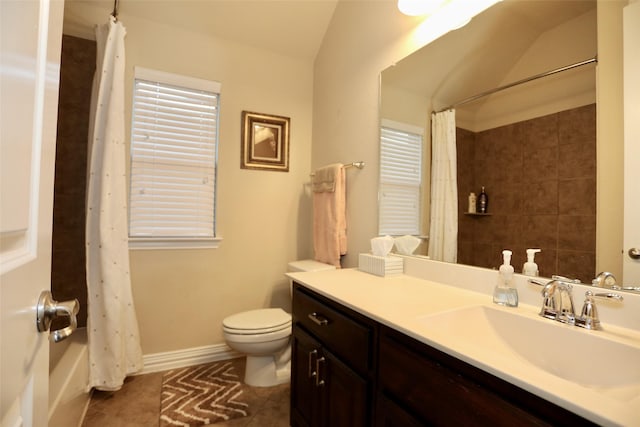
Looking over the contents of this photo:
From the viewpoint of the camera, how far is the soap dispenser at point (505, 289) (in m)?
1.03

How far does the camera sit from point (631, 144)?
2.79 feet

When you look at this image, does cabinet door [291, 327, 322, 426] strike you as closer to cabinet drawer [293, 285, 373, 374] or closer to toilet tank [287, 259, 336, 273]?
cabinet drawer [293, 285, 373, 374]

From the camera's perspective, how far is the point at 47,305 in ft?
1.71

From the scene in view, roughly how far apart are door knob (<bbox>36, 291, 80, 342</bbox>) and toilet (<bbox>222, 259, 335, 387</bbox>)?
1.33 metres

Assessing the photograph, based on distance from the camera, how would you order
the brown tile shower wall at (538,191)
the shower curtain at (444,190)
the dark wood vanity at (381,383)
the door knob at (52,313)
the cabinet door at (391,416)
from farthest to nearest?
the shower curtain at (444,190) < the brown tile shower wall at (538,191) < the cabinet door at (391,416) < the dark wood vanity at (381,383) < the door knob at (52,313)

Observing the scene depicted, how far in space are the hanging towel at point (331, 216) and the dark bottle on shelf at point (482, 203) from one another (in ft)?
3.10

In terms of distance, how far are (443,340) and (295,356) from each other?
3.09ft

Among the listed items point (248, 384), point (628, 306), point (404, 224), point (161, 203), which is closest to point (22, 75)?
point (628, 306)

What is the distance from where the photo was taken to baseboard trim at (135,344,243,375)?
210cm

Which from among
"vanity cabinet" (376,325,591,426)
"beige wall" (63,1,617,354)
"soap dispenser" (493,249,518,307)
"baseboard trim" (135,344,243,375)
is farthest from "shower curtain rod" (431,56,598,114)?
"baseboard trim" (135,344,243,375)

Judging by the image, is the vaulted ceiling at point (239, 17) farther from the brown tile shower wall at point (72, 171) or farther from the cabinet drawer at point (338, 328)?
the cabinet drawer at point (338, 328)

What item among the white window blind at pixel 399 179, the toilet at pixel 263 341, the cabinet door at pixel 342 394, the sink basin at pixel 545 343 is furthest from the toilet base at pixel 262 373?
the sink basin at pixel 545 343

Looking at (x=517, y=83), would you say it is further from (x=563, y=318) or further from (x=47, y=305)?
(x=47, y=305)

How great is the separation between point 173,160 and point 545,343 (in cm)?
230
